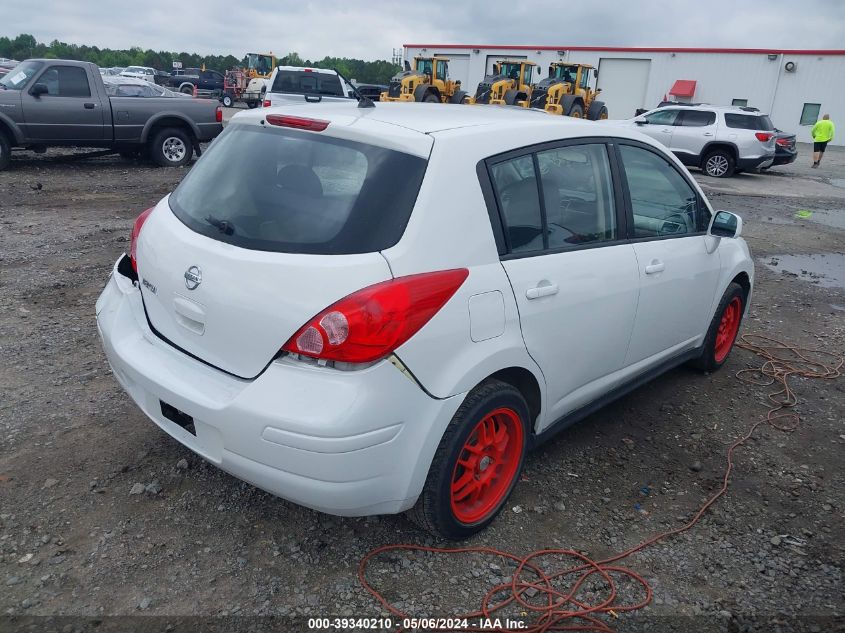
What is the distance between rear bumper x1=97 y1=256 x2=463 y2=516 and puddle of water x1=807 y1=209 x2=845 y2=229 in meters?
11.8

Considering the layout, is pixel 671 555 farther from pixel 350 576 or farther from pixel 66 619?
pixel 66 619

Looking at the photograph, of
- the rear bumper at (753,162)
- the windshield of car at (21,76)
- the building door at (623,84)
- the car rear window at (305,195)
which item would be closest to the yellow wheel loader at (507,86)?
the rear bumper at (753,162)

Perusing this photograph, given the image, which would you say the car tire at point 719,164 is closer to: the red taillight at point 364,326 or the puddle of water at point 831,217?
the puddle of water at point 831,217

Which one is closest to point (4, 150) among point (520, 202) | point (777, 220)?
point (520, 202)

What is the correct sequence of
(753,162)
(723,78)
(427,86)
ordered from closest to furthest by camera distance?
(753,162)
(427,86)
(723,78)

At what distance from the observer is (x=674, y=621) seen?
8.38 feet

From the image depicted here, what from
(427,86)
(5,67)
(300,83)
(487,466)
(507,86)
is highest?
(507,86)

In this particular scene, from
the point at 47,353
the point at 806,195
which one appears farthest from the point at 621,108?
the point at 47,353

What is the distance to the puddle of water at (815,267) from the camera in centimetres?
784

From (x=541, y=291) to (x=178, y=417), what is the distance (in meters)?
1.55

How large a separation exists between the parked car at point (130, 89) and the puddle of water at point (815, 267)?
1068 cm

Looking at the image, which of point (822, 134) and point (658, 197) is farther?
point (822, 134)

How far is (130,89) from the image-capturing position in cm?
1247

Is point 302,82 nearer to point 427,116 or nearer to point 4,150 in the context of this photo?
point 4,150
